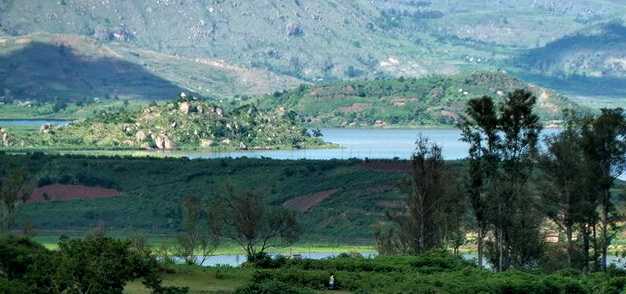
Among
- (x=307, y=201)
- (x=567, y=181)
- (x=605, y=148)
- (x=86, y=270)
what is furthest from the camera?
(x=307, y=201)

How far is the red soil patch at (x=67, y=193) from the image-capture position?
546 ft

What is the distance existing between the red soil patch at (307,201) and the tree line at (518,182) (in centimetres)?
6367

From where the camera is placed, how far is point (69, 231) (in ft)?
482

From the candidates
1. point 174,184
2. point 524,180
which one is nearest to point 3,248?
point 524,180

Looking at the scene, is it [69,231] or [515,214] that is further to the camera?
[69,231]

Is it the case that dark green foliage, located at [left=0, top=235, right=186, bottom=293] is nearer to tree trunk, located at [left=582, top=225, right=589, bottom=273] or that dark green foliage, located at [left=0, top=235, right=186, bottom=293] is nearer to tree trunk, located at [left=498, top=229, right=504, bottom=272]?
tree trunk, located at [left=498, top=229, right=504, bottom=272]

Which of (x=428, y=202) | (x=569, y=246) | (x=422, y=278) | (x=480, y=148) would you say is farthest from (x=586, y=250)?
(x=422, y=278)

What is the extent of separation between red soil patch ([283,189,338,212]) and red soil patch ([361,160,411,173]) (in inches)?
317

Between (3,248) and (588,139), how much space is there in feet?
134

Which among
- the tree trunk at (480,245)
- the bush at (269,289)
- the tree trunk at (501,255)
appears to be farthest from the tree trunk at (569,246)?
the bush at (269,289)

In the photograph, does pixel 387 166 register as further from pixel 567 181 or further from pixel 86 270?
pixel 86 270

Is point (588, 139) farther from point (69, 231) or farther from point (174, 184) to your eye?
point (174, 184)

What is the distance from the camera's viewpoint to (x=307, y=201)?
16425cm

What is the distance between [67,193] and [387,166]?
3479cm
